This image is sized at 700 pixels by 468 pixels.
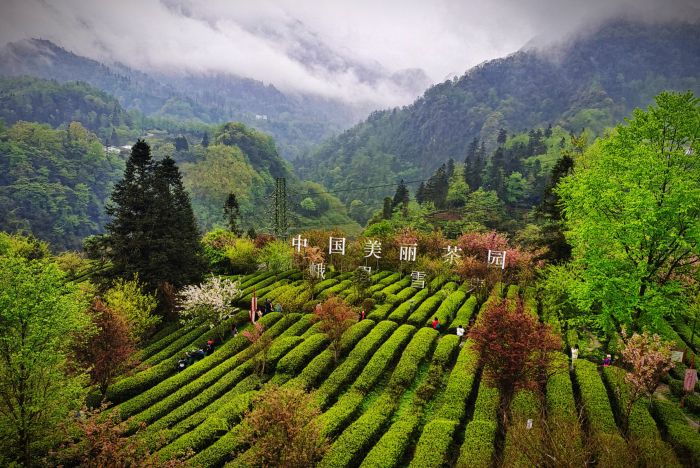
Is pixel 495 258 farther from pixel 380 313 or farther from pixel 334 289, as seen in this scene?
pixel 334 289

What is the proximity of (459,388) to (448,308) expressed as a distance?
12021 mm

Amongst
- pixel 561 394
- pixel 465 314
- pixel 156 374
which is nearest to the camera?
pixel 561 394

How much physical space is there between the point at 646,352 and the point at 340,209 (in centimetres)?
13099

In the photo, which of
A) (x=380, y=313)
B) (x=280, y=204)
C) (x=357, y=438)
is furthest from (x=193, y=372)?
(x=280, y=204)

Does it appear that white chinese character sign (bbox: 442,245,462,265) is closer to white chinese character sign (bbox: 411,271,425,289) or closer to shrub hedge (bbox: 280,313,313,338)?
white chinese character sign (bbox: 411,271,425,289)

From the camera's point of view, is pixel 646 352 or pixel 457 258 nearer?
pixel 646 352

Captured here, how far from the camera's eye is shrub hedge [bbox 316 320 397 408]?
22453 mm

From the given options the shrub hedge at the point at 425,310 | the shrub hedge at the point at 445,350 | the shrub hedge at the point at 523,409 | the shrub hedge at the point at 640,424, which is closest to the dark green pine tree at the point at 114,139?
the shrub hedge at the point at 425,310

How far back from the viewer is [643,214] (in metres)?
18.7

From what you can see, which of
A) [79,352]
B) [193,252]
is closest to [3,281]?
[79,352]

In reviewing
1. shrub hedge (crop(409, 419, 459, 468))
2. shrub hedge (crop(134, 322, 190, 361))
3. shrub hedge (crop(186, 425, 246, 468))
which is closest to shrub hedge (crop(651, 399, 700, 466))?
shrub hedge (crop(409, 419, 459, 468))

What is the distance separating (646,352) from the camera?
1762cm

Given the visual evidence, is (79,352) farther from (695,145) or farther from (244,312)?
(695,145)

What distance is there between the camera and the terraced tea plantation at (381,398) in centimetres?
1700
